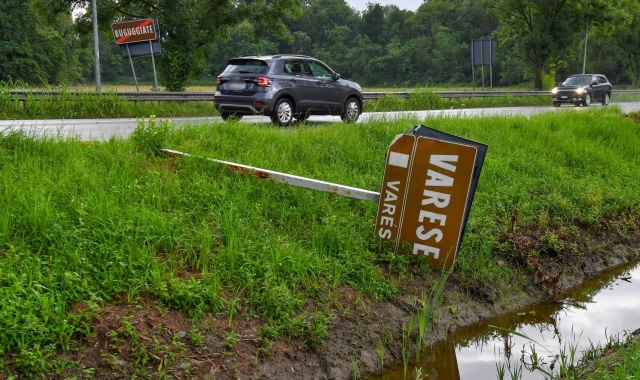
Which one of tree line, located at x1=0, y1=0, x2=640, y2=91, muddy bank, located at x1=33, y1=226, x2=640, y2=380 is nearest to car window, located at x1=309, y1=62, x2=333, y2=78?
tree line, located at x1=0, y1=0, x2=640, y2=91

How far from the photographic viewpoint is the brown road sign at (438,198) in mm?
6590

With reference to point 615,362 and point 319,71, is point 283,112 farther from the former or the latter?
point 615,362

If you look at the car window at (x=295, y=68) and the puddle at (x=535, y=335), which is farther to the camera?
the car window at (x=295, y=68)

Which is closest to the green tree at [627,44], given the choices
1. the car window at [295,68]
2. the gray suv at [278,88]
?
the gray suv at [278,88]

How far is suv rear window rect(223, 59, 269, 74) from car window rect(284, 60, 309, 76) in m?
0.58

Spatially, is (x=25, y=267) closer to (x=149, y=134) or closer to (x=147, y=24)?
(x=149, y=134)

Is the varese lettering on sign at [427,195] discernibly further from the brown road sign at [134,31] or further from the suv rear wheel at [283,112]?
the brown road sign at [134,31]

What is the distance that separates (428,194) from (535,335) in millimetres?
1659

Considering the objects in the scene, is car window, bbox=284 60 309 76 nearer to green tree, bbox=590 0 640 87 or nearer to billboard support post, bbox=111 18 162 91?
billboard support post, bbox=111 18 162 91

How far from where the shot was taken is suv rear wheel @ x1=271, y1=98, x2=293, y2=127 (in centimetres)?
1568

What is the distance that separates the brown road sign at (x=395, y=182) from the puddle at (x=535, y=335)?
48.6 inches

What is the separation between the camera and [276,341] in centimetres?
538

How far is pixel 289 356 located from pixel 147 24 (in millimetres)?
23313

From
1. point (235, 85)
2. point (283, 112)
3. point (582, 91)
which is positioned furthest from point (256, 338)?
point (582, 91)
